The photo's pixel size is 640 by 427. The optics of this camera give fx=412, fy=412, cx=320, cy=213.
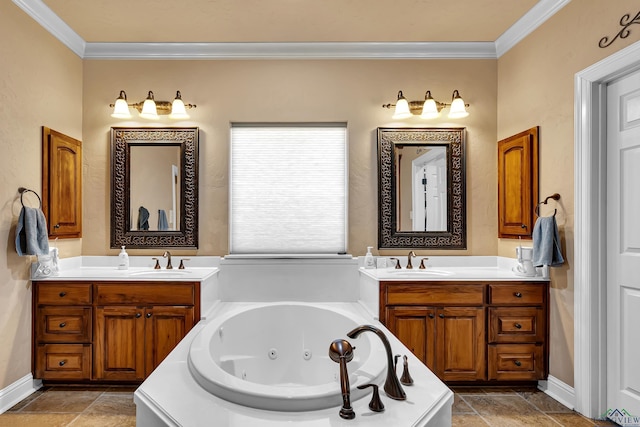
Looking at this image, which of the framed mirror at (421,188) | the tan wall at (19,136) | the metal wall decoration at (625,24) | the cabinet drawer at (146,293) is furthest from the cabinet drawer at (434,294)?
the tan wall at (19,136)

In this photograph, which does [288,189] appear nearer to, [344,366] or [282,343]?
[282,343]

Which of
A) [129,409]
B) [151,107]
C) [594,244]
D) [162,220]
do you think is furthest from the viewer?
[162,220]

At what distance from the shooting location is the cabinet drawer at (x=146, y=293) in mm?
2852

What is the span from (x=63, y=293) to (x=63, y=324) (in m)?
0.22

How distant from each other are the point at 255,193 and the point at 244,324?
1139 mm

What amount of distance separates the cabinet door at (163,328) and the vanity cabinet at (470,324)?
4.49 feet

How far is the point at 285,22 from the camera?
3.04 metres

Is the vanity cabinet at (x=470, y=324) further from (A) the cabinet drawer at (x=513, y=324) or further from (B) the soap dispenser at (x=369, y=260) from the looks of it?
(B) the soap dispenser at (x=369, y=260)

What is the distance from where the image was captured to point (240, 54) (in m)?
3.42

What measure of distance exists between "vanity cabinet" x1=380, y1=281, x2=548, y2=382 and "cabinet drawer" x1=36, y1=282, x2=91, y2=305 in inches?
81.0

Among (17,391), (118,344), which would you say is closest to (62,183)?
(118,344)

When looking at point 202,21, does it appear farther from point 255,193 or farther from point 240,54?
point 255,193

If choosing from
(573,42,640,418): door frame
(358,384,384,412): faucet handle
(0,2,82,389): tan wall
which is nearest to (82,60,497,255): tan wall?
(0,2,82,389): tan wall

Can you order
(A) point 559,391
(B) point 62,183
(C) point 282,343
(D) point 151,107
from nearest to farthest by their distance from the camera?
(A) point 559,391 < (C) point 282,343 < (B) point 62,183 < (D) point 151,107
